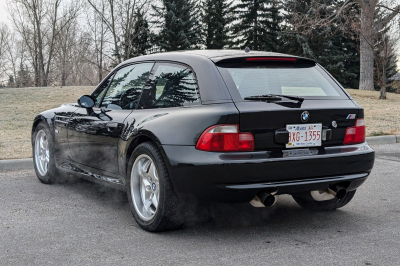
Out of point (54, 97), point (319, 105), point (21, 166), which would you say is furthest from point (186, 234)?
point (54, 97)

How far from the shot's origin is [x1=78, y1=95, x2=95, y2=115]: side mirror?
197 inches

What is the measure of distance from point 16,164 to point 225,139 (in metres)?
4.54

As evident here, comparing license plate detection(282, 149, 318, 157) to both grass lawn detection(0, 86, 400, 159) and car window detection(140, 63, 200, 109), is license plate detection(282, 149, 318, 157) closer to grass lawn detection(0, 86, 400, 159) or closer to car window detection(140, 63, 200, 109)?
car window detection(140, 63, 200, 109)

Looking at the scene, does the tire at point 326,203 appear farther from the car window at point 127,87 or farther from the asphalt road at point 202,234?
the car window at point 127,87

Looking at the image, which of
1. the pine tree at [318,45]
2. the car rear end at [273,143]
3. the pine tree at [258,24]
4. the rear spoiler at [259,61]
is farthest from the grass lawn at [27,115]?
the pine tree at [258,24]

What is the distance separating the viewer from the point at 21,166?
23.4 feet

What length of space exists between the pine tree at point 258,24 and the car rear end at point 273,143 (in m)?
42.1

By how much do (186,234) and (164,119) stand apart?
930 millimetres

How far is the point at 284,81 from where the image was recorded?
4.11 m

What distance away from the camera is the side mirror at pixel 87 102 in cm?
501

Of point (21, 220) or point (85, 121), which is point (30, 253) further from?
point (85, 121)

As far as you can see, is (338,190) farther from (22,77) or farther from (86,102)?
(22,77)

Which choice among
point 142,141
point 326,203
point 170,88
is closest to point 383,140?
point 326,203

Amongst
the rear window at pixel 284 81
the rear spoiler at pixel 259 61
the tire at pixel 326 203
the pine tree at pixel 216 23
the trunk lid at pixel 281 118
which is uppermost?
the pine tree at pixel 216 23
